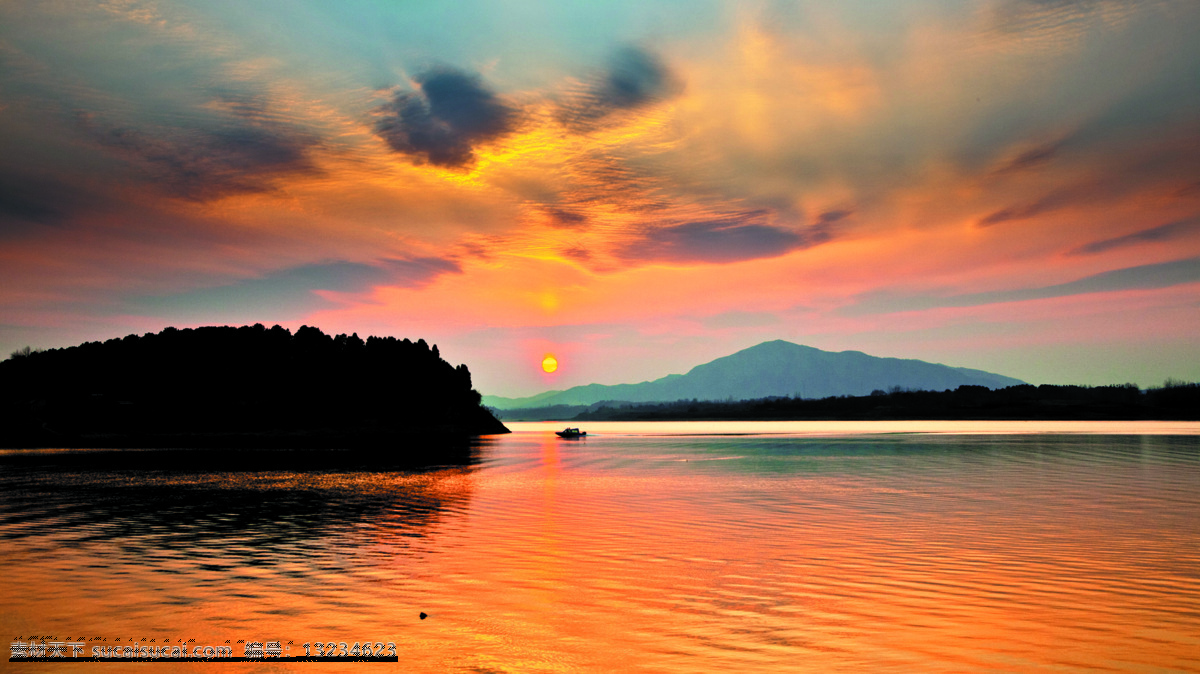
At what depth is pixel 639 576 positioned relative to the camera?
24297 millimetres

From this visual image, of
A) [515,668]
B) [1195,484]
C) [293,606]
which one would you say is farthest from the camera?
[1195,484]

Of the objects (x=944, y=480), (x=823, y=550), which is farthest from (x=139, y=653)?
(x=944, y=480)

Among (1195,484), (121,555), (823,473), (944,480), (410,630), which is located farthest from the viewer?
(823,473)

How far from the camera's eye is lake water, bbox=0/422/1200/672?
53.8 feet

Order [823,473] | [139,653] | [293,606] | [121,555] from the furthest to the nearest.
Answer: [823,473], [121,555], [293,606], [139,653]

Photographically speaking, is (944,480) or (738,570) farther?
(944,480)

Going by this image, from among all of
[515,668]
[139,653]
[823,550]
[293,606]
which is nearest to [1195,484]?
[823,550]

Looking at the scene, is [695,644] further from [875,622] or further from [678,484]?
[678,484]

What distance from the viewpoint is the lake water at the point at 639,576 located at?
1641 cm

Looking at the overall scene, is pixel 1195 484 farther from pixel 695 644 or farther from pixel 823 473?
pixel 695 644

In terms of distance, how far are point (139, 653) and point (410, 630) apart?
6.38 m

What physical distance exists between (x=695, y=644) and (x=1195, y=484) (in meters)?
58.1

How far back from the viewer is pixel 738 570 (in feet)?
82.2

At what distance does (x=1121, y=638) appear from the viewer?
16.9 metres
